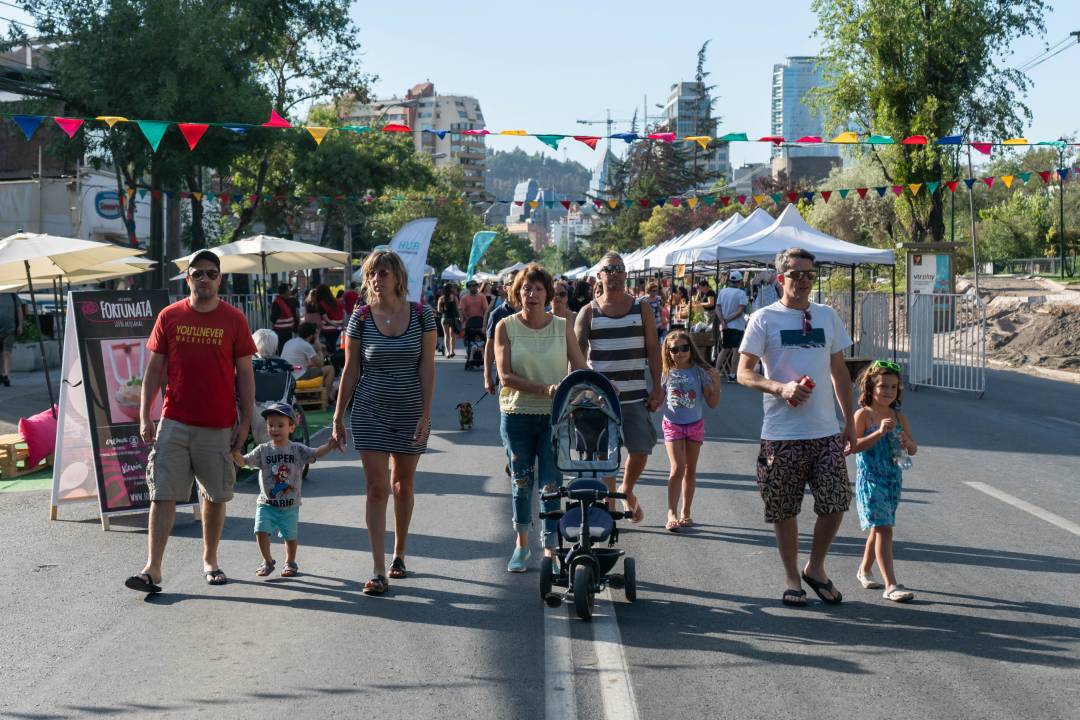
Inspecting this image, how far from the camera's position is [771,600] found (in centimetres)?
639

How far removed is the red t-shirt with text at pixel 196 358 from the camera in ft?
21.8

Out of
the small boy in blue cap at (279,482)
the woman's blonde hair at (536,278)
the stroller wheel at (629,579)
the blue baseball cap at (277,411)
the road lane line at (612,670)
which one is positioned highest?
the woman's blonde hair at (536,278)

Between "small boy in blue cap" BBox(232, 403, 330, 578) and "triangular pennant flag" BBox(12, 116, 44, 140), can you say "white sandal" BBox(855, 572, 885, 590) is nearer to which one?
"small boy in blue cap" BBox(232, 403, 330, 578)

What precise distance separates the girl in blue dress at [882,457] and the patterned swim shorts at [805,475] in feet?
0.69

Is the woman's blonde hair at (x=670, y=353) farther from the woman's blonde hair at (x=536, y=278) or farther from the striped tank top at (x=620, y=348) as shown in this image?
the woman's blonde hair at (x=536, y=278)

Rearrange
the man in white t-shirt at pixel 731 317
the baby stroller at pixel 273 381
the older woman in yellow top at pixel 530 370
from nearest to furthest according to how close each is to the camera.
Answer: the older woman in yellow top at pixel 530 370 → the baby stroller at pixel 273 381 → the man in white t-shirt at pixel 731 317

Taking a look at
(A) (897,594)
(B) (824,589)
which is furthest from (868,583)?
(B) (824,589)

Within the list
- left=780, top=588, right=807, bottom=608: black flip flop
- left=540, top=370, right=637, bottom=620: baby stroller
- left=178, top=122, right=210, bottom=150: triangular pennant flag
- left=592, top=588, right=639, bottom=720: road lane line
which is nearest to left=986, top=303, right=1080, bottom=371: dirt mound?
left=178, top=122, right=210, bottom=150: triangular pennant flag

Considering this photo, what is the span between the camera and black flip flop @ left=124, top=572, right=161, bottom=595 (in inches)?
260

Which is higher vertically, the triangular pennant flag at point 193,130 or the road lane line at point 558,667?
the triangular pennant flag at point 193,130

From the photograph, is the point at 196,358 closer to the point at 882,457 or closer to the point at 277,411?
the point at 277,411

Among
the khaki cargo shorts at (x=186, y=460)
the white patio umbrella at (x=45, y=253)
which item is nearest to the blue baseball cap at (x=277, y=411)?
the khaki cargo shorts at (x=186, y=460)

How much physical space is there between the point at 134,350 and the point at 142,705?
475 centimetres

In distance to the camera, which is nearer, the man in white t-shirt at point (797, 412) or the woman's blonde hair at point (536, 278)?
the man in white t-shirt at point (797, 412)
